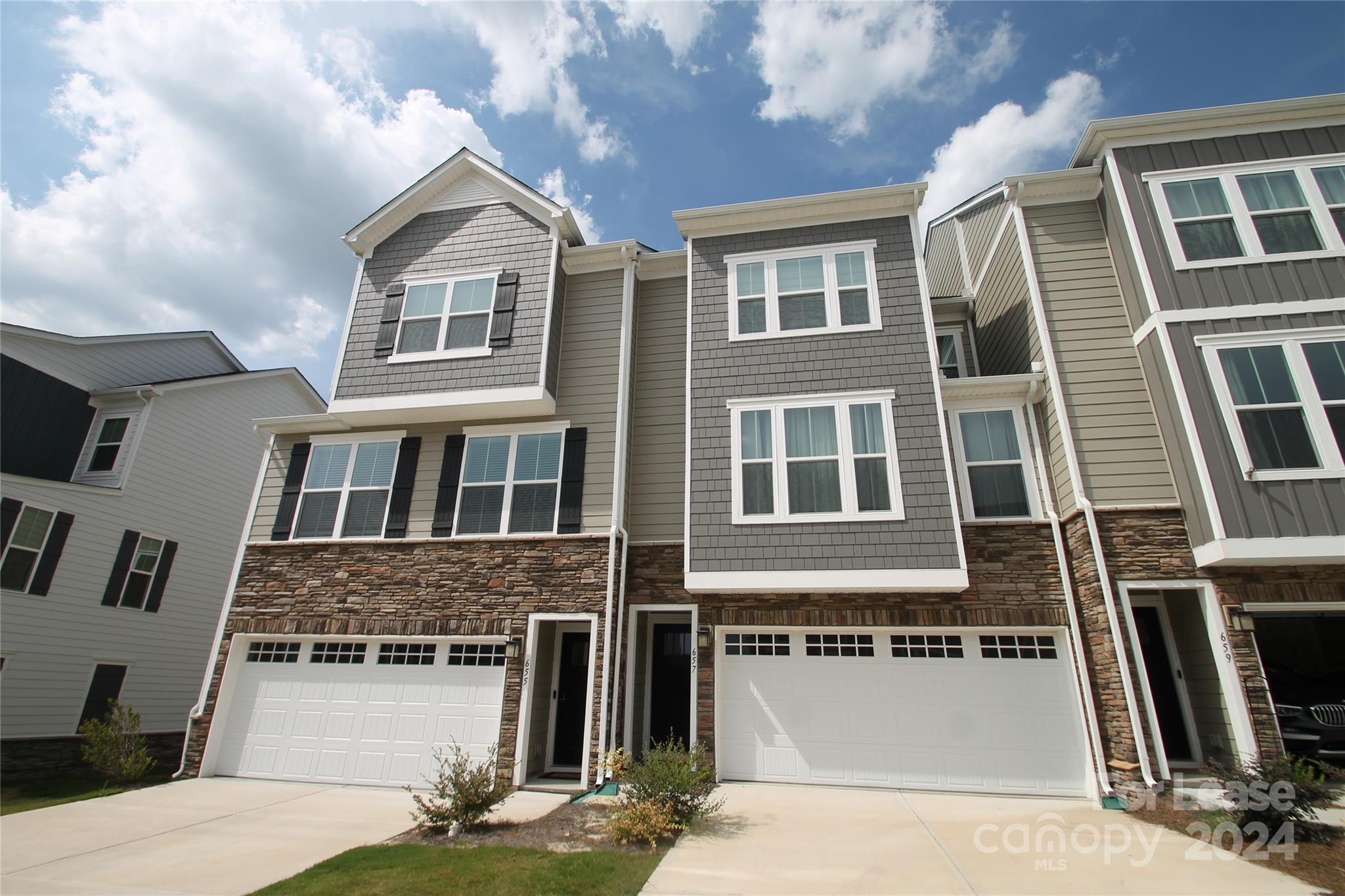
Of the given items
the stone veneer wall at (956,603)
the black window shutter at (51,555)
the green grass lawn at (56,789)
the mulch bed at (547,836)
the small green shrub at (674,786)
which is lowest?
the green grass lawn at (56,789)

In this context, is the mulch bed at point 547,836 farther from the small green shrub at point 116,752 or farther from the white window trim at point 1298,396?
the white window trim at point 1298,396

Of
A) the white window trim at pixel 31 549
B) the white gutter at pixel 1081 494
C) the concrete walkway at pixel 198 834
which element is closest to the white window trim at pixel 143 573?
the white window trim at pixel 31 549

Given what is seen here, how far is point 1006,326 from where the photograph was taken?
11602 millimetres

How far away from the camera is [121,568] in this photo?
14.1 metres

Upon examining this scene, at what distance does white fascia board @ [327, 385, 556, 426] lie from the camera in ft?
36.1

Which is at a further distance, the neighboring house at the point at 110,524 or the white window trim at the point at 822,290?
the neighboring house at the point at 110,524

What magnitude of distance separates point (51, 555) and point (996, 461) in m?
17.8

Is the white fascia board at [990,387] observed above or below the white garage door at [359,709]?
above

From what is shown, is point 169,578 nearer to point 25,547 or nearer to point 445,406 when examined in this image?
point 25,547

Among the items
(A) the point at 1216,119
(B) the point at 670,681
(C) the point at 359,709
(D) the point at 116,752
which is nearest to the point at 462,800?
(C) the point at 359,709

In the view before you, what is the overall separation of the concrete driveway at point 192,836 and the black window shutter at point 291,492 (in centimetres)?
407

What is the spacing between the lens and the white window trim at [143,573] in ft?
46.3

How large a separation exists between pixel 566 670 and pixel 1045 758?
7.51m

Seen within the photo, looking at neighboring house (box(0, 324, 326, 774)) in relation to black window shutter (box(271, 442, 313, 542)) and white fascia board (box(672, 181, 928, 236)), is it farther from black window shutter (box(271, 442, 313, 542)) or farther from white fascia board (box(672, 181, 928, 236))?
white fascia board (box(672, 181, 928, 236))
